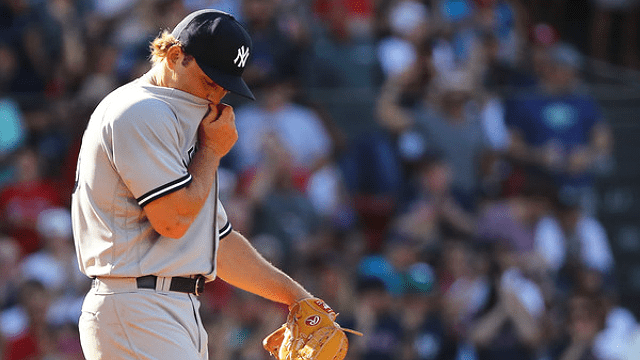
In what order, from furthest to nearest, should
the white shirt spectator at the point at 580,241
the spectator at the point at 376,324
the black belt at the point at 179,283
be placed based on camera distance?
the white shirt spectator at the point at 580,241 < the spectator at the point at 376,324 < the black belt at the point at 179,283

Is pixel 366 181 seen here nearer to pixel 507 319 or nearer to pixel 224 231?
pixel 507 319

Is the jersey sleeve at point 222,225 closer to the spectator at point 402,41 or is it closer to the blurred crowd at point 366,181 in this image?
the blurred crowd at point 366,181

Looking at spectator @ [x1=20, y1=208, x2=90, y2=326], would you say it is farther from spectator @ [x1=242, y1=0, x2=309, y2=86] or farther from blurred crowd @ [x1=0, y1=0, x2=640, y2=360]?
spectator @ [x1=242, y1=0, x2=309, y2=86]

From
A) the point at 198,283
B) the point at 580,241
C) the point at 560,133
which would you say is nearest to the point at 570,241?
the point at 580,241

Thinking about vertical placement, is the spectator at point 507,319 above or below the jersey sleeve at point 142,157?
below

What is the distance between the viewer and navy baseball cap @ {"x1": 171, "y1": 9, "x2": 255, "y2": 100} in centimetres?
326

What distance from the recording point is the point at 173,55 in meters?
3.30

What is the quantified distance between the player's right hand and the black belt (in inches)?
17.6

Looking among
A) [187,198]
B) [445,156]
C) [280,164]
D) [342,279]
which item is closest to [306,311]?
[187,198]

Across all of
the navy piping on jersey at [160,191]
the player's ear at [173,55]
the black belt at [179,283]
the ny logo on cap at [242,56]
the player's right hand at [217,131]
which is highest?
the player's ear at [173,55]

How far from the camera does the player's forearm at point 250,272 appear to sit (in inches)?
146

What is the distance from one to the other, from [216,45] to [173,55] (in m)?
0.16

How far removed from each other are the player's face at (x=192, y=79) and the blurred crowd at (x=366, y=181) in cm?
428

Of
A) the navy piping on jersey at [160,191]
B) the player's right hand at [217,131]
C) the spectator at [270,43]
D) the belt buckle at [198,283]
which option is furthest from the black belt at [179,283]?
the spectator at [270,43]
